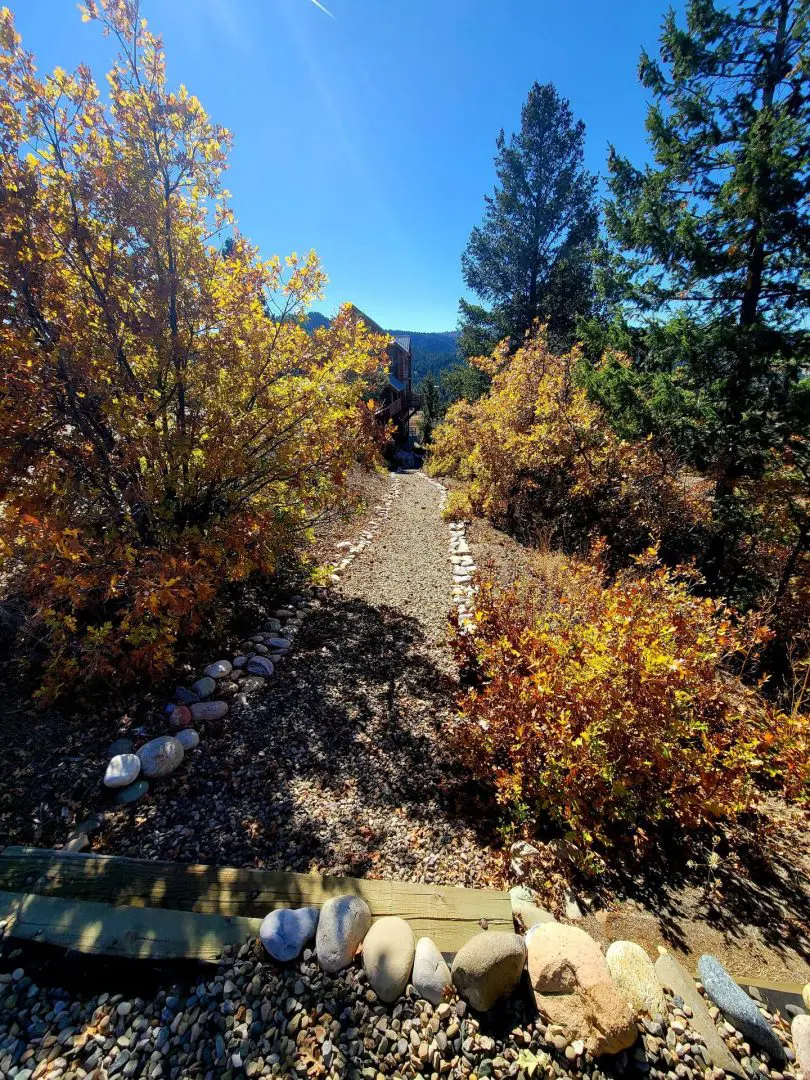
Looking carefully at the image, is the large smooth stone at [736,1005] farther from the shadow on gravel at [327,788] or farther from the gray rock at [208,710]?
the gray rock at [208,710]

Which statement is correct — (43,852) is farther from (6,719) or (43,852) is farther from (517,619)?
(517,619)

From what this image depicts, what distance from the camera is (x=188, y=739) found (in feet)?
9.89

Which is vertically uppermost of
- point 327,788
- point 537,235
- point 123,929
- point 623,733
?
point 537,235

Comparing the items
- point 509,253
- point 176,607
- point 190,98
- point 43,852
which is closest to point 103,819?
point 43,852

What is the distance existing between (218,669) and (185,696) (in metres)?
0.34

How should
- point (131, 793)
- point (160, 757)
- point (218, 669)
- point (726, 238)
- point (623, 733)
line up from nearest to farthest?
point (623, 733)
point (131, 793)
point (160, 757)
point (218, 669)
point (726, 238)

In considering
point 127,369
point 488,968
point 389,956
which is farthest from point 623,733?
point 127,369

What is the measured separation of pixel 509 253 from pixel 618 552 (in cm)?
1458

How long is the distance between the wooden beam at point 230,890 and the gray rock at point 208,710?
1.06 meters

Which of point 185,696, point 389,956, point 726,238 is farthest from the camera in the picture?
point 726,238

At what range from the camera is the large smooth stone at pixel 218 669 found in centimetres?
366

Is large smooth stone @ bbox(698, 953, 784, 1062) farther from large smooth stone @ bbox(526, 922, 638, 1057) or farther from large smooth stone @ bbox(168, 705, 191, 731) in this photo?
large smooth stone @ bbox(168, 705, 191, 731)

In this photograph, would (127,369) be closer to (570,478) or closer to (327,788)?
(327,788)

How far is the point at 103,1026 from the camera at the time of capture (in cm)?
161
